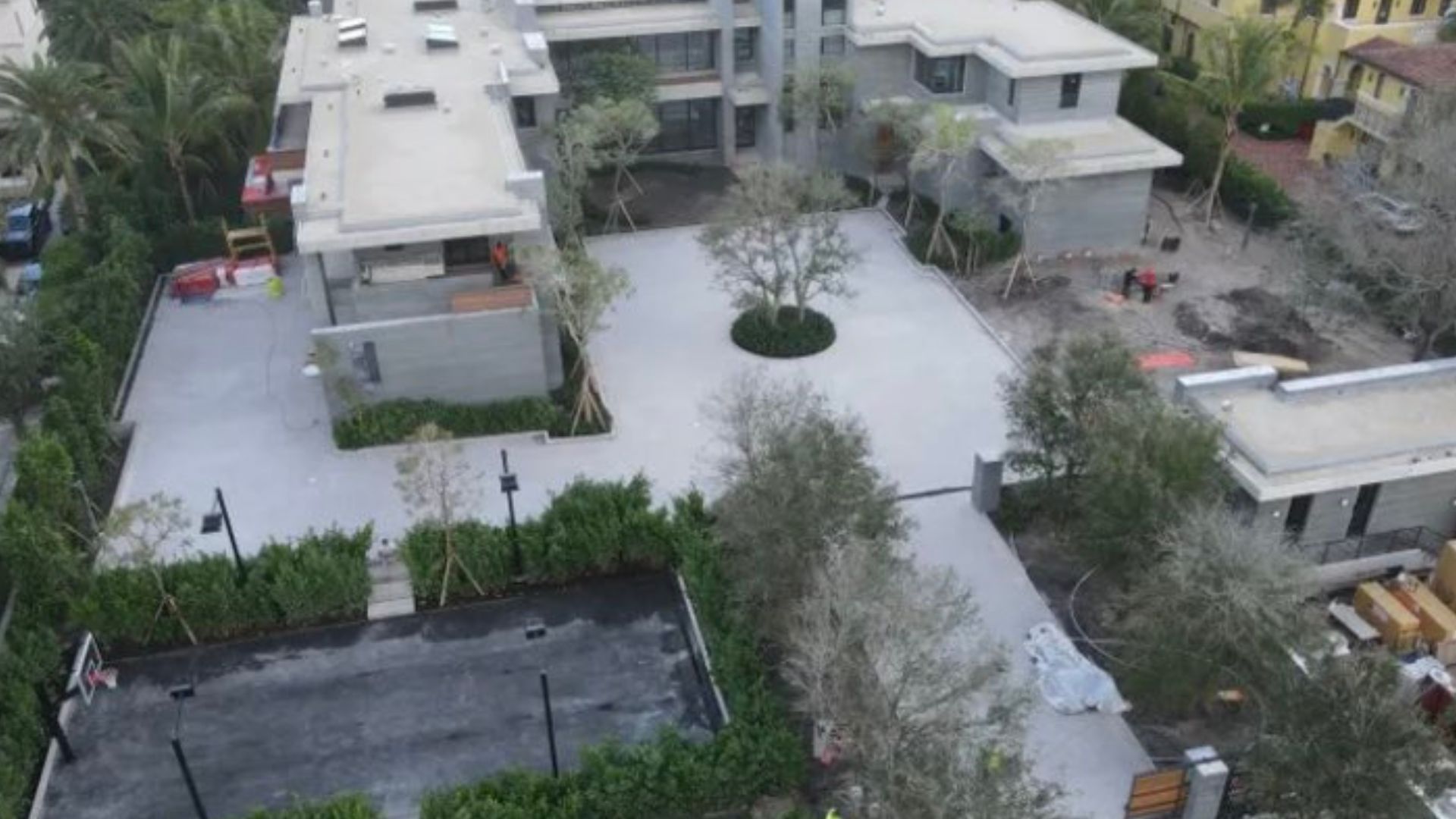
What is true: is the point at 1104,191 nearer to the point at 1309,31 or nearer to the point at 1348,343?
the point at 1348,343

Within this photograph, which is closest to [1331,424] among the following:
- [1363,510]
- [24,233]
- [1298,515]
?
[1363,510]

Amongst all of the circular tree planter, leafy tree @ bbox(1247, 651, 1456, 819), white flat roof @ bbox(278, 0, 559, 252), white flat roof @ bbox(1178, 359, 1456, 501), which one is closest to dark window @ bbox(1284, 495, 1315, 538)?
white flat roof @ bbox(1178, 359, 1456, 501)

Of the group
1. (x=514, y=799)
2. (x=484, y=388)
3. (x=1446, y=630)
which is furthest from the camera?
(x=484, y=388)

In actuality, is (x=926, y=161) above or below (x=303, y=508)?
above

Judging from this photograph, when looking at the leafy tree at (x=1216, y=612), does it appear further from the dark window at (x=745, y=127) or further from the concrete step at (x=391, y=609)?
the dark window at (x=745, y=127)

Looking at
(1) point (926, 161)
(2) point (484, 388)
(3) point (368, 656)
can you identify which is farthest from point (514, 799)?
(1) point (926, 161)

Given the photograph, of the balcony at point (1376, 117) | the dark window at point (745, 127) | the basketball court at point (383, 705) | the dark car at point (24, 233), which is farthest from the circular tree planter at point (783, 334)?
the dark car at point (24, 233)

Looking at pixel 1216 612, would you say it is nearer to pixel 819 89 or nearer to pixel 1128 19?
pixel 819 89
